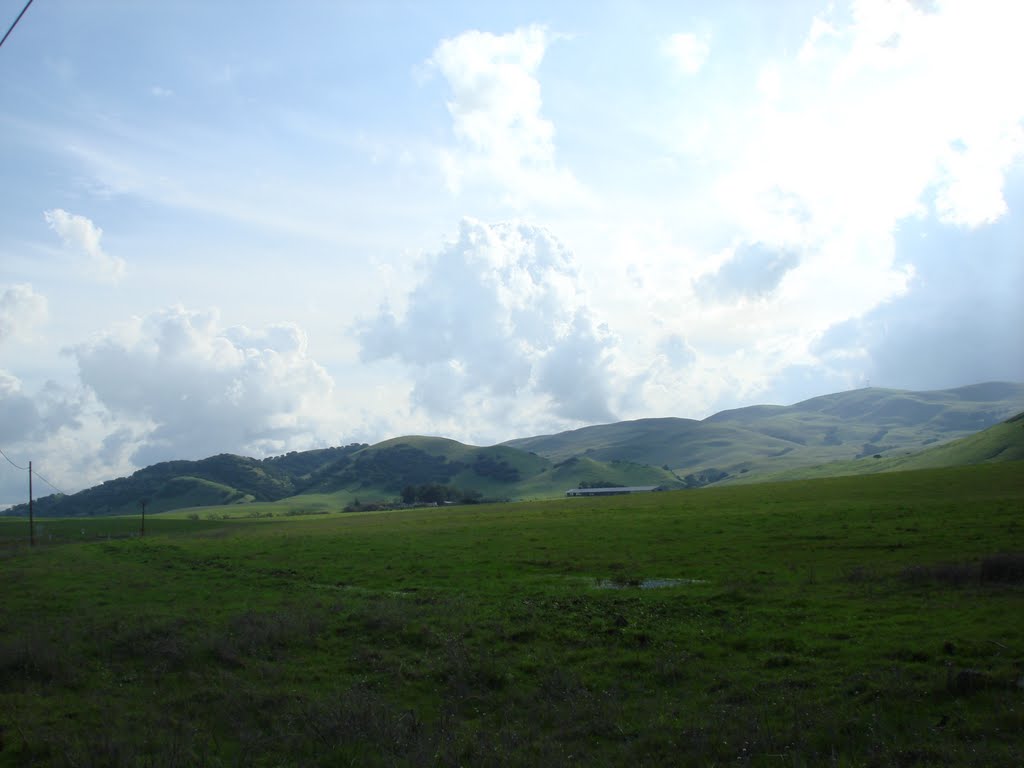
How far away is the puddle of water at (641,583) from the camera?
3133 centimetres

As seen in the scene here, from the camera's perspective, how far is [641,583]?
3269 centimetres

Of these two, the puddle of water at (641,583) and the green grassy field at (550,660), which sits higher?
the green grassy field at (550,660)

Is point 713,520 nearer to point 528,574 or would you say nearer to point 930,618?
point 528,574

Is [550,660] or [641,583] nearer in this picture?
[550,660]

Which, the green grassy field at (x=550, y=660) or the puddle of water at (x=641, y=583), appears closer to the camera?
the green grassy field at (x=550, y=660)

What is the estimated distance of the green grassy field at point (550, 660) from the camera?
1357 cm

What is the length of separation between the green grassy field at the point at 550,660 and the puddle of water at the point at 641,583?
28 centimetres

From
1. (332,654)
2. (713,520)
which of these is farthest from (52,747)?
(713,520)

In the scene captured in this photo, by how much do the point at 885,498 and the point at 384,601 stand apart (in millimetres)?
53258

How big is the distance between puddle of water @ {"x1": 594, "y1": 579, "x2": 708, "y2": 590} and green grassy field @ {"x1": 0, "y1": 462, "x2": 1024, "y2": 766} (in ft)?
0.93

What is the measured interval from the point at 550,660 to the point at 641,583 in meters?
13.5

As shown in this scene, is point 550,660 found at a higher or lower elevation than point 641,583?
higher

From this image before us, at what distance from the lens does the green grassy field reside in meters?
13.6

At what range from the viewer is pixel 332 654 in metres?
22.4
